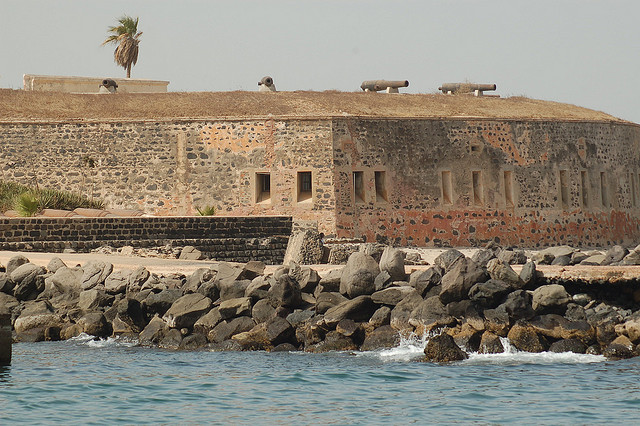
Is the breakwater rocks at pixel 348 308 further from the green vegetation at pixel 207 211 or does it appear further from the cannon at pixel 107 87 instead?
the cannon at pixel 107 87

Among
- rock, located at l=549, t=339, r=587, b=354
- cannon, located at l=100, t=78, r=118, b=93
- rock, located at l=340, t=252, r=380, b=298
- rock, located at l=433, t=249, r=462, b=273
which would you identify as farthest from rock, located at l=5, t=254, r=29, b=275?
cannon, located at l=100, t=78, r=118, b=93

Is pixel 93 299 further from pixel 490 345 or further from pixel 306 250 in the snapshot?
pixel 490 345

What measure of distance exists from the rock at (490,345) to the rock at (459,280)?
0.84 metres

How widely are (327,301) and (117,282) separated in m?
4.03

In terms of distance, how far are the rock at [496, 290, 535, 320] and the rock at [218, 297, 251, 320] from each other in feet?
13.0

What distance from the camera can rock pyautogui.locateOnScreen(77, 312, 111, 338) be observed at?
16.1m

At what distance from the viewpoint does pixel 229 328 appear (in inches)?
603

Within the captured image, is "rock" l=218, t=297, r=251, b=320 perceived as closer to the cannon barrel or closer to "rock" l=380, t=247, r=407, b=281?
"rock" l=380, t=247, r=407, b=281

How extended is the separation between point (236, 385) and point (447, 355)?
303cm

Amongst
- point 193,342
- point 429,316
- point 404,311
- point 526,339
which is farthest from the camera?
point 193,342

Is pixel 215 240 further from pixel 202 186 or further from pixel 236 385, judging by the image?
pixel 236 385

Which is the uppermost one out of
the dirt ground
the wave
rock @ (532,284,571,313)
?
the dirt ground

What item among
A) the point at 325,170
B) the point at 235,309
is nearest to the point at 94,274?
the point at 235,309

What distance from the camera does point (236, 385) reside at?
12.7 m
